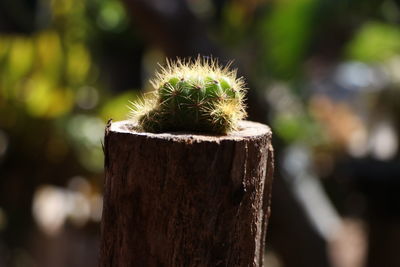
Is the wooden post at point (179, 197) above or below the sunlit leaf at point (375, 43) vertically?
below

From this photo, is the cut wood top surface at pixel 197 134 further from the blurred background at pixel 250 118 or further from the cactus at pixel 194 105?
the blurred background at pixel 250 118

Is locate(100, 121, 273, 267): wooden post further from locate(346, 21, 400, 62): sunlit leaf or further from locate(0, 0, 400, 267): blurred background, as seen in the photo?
locate(346, 21, 400, 62): sunlit leaf

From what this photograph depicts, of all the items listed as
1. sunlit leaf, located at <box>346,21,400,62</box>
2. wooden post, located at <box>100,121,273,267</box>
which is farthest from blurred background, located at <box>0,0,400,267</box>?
wooden post, located at <box>100,121,273,267</box>

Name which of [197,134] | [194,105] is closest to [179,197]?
[197,134]

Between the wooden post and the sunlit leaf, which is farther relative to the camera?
the sunlit leaf

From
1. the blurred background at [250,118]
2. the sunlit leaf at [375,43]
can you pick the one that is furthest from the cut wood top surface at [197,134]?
the sunlit leaf at [375,43]

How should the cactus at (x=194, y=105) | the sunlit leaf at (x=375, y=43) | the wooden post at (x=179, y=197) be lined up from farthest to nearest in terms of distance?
the sunlit leaf at (x=375, y=43) < the cactus at (x=194, y=105) < the wooden post at (x=179, y=197)

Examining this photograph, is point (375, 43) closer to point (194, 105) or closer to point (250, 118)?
point (250, 118)
